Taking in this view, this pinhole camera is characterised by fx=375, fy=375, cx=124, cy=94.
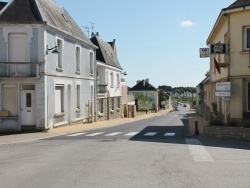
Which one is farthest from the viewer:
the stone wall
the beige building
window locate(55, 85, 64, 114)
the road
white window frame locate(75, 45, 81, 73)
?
white window frame locate(75, 45, 81, 73)

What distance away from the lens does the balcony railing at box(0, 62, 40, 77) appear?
2167 centimetres

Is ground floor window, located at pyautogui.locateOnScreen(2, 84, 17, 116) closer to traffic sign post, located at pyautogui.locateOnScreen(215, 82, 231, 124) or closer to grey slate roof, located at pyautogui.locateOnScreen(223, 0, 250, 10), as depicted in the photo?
traffic sign post, located at pyautogui.locateOnScreen(215, 82, 231, 124)

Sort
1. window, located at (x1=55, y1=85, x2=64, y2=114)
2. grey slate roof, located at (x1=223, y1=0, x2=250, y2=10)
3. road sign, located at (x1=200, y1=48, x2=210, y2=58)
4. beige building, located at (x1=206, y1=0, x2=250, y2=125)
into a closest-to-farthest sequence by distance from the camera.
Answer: grey slate roof, located at (x1=223, y1=0, x2=250, y2=10) → beige building, located at (x1=206, y1=0, x2=250, y2=125) → road sign, located at (x1=200, y1=48, x2=210, y2=58) → window, located at (x1=55, y1=85, x2=64, y2=114)

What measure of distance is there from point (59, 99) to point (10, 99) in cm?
386

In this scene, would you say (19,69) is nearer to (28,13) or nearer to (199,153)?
(28,13)

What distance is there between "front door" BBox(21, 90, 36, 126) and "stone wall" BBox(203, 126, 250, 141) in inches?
397

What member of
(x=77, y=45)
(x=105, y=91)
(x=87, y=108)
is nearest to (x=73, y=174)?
(x=77, y=45)

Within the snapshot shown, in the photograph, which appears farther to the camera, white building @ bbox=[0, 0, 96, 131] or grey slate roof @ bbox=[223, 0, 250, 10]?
white building @ bbox=[0, 0, 96, 131]

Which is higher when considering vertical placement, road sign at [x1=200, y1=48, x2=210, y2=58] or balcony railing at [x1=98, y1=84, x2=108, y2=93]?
road sign at [x1=200, y1=48, x2=210, y2=58]

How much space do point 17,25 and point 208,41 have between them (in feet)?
48.1

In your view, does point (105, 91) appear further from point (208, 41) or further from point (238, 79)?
point (238, 79)

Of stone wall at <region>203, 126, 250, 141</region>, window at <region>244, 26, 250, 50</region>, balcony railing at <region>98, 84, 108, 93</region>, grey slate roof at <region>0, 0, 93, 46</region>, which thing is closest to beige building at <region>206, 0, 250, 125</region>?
window at <region>244, 26, 250, 50</region>

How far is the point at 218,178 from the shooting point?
8.61 meters

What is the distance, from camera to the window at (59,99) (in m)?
24.4
